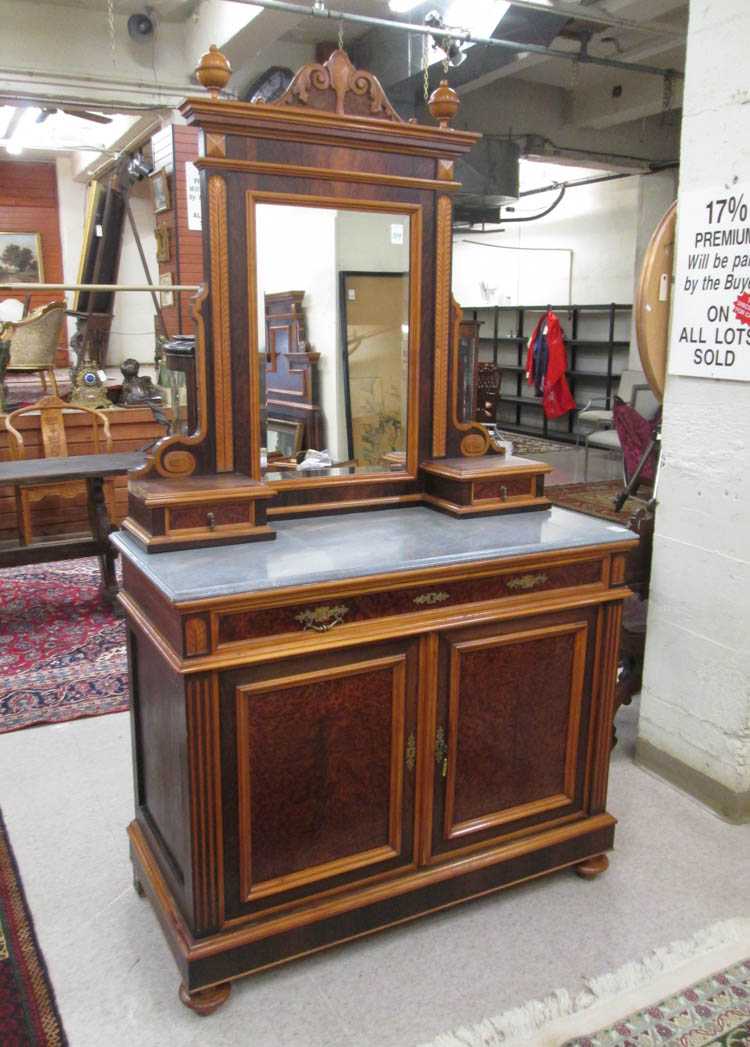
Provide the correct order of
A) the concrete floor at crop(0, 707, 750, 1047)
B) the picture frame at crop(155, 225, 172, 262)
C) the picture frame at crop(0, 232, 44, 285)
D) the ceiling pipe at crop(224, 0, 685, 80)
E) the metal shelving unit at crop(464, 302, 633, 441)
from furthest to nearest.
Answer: the picture frame at crop(0, 232, 44, 285)
the metal shelving unit at crop(464, 302, 633, 441)
the picture frame at crop(155, 225, 172, 262)
the ceiling pipe at crop(224, 0, 685, 80)
the concrete floor at crop(0, 707, 750, 1047)

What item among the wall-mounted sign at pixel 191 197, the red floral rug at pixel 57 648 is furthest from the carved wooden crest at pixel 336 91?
the wall-mounted sign at pixel 191 197

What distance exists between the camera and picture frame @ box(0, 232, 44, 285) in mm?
11508

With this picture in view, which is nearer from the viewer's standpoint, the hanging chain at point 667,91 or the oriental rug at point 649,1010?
the oriental rug at point 649,1010

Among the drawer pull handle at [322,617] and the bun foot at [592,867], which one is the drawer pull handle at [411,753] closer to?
the drawer pull handle at [322,617]

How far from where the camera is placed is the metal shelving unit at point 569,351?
9352 millimetres

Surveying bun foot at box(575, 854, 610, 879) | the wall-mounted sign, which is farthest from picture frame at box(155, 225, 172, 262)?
bun foot at box(575, 854, 610, 879)

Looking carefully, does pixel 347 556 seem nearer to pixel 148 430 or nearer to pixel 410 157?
pixel 410 157

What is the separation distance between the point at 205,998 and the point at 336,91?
2069mm

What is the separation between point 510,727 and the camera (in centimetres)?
204

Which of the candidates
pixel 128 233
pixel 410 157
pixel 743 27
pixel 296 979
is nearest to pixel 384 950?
pixel 296 979

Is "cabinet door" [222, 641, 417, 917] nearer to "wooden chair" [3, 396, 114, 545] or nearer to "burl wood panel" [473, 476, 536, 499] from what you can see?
"burl wood panel" [473, 476, 536, 499]

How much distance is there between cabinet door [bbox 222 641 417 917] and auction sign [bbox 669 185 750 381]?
129cm

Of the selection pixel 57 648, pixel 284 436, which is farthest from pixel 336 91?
pixel 57 648

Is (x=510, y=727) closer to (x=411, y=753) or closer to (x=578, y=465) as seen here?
(x=411, y=753)
